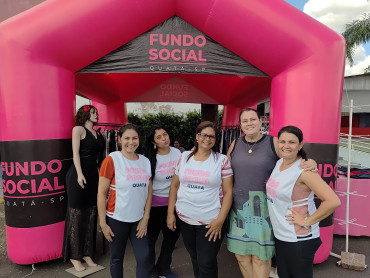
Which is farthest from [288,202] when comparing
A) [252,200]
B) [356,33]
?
[356,33]

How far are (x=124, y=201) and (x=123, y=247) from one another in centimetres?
40

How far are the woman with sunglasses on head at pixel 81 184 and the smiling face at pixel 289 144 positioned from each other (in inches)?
80.9

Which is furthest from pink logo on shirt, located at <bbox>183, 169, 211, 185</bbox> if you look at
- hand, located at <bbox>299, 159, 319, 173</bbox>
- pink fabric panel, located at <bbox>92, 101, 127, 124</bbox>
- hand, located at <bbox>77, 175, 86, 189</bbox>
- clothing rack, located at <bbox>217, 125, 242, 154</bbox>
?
pink fabric panel, located at <bbox>92, 101, 127, 124</bbox>

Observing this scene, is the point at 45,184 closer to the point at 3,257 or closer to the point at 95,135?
the point at 95,135

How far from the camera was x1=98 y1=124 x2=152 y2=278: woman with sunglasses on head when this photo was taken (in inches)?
87.7

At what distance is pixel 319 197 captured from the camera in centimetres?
179

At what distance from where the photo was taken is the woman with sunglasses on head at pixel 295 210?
71.7 inches

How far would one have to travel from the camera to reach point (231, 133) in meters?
5.60

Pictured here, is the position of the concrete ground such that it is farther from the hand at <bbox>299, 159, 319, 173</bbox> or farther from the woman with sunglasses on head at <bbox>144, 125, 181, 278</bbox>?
the hand at <bbox>299, 159, 319, 173</bbox>

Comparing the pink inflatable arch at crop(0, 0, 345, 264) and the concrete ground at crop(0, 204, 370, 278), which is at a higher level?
the pink inflatable arch at crop(0, 0, 345, 264)

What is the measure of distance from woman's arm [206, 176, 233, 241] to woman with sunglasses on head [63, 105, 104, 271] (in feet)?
4.96

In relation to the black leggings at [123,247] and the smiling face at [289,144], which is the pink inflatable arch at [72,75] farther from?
the smiling face at [289,144]

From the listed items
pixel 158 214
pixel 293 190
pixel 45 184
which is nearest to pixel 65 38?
pixel 45 184

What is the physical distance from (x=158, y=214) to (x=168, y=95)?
428cm
